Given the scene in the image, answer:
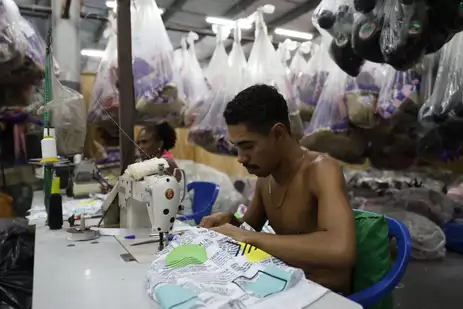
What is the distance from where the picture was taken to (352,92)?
2.91m

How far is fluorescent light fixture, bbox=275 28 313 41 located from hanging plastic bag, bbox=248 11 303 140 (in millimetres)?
2176

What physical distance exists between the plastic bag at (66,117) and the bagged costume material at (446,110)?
1865mm

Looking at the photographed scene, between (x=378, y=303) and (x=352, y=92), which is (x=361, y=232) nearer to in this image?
(x=378, y=303)

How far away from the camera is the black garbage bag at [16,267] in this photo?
1.98m

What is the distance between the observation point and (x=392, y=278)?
1154 millimetres

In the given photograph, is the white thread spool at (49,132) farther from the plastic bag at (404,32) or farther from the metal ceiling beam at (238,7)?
the metal ceiling beam at (238,7)

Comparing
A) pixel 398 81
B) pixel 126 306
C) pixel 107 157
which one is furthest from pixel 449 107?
pixel 107 157

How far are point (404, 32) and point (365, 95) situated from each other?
1220mm

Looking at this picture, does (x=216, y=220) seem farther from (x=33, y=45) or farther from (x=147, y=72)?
(x=33, y=45)

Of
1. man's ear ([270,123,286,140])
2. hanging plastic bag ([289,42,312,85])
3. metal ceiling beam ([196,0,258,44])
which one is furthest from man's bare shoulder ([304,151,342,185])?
metal ceiling beam ([196,0,258,44])

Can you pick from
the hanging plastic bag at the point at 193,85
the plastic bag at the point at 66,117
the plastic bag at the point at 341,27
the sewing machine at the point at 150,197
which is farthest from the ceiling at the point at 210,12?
the sewing machine at the point at 150,197

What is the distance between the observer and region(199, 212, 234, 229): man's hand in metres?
1.36

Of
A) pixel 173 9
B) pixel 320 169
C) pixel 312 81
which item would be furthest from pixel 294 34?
pixel 320 169

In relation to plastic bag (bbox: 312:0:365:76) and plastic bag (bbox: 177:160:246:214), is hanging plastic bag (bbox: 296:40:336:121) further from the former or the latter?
plastic bag (bbox: 177:160:246:214)
